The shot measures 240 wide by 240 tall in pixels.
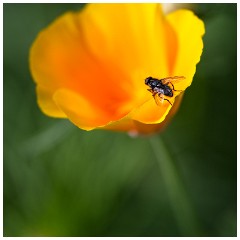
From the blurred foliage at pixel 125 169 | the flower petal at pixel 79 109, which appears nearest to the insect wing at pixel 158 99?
the flower petal at pixel 79 109

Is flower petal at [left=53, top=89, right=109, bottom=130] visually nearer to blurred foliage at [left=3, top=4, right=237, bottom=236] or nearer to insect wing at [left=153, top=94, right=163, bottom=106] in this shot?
insect wing at [left=153, top=94, right=163, bottom=106]

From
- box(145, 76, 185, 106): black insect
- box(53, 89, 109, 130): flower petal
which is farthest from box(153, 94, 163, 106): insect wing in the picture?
box(53, 89, 109, 130): flower petal

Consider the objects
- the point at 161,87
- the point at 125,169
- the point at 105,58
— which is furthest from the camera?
the point at 125,169

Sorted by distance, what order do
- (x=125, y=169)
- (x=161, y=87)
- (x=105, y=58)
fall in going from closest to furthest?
1. (x=161, y=87)
2. (x=105, y=58)
3. (x=125, y=169)

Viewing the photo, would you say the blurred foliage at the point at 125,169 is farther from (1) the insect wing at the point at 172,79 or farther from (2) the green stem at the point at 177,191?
(1) the insect wing at the point at 172,79

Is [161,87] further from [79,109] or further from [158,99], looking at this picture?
[79,109]

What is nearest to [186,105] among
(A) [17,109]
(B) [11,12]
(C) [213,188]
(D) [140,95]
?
Result: (C) [213,188]

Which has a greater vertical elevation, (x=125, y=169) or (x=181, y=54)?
(x=181, y=54)

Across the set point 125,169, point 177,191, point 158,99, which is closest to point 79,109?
point 158,99
